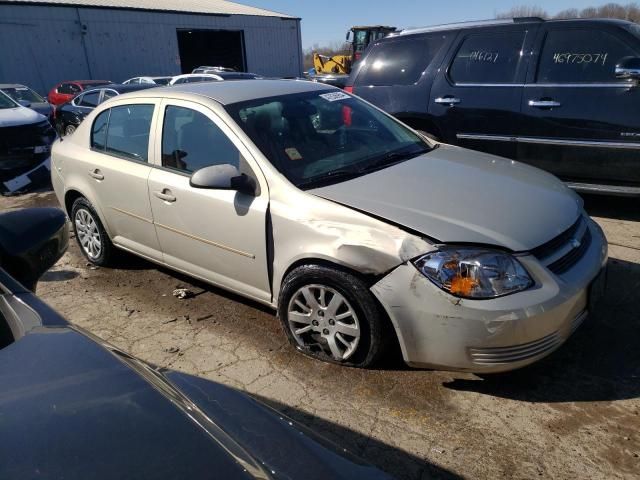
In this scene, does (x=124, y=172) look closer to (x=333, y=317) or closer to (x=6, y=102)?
(x=333, y=317)

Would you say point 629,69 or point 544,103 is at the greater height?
point 629,69

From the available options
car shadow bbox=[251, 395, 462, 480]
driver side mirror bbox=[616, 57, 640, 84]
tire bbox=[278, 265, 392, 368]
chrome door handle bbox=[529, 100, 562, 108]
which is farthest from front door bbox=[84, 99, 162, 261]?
driver side mirror bbox=[616, 57, 640, 84]

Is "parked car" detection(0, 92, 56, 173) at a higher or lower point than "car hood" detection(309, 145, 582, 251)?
lower

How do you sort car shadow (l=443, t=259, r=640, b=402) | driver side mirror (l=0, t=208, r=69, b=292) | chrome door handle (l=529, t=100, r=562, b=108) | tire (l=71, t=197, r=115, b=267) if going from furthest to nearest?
1. chrome door handle (l=529, t=100, r=562, b=108)
2. tire (l=71, t=197, r=115, b=267)
3. car shadow (l=443, t=259, r=640, b=402)
4. driver side mirror (l=0, t=208, r=69, b=292)

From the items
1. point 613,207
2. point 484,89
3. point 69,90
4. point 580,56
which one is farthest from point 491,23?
point 69,90

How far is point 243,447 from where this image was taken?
125 cm

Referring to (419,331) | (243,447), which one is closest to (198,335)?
(419,331)

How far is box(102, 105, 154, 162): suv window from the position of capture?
3.97 meters

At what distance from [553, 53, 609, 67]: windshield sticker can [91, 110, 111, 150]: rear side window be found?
4.35 metres

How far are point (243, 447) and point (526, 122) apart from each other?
5034mm

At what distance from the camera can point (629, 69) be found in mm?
4715

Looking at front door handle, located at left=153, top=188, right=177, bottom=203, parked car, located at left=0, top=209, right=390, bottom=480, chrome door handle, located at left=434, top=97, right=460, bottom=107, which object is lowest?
front door handle, located at left=153, top=188, right=177, bottom=203

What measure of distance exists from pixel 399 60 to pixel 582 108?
217cm

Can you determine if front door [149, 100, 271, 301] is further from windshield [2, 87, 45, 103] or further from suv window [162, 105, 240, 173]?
windshield [2, 87, 45, 103]
